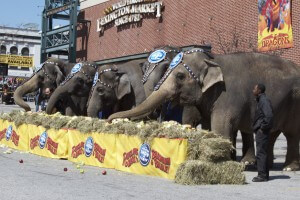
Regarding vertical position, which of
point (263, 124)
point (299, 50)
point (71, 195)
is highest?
point (299, 50)

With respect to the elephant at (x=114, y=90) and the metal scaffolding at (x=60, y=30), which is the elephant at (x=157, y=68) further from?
the metal scaffolding at (x=60, y=30)

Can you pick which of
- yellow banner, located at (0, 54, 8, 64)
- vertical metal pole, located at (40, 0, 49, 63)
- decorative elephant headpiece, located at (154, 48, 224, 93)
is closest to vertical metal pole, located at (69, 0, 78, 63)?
vertical metal pole, located at (40, 0, 49, 63)

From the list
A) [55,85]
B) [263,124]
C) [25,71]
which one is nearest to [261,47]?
[55,85]

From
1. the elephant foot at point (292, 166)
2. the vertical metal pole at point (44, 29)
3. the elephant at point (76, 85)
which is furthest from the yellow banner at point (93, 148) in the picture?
the vertical metal pole at point (44, 29)

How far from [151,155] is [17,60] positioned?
269 feet

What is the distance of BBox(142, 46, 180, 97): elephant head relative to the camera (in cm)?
1434

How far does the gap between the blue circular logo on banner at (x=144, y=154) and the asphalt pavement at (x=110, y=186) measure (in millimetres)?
295

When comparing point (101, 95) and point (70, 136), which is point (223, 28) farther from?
point (70, 136)

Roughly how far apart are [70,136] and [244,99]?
13.3ft

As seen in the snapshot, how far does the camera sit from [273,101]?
1198 centimetres

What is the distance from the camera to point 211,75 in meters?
11.6

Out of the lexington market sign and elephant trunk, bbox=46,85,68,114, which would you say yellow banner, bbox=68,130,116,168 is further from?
the lexington market sign

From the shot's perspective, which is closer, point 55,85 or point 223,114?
point 223,114

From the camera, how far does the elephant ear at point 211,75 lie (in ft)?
37.9
